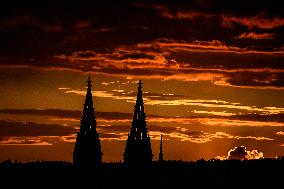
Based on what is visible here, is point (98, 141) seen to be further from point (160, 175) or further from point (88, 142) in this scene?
point (160, 175)

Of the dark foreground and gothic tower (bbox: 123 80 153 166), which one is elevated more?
gothic tower (bbox: 123 80 153 166)

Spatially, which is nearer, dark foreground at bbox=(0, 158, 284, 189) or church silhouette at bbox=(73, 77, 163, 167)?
dark foreground at bbox=(0, 158, 284, 189)

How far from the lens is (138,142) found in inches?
4587

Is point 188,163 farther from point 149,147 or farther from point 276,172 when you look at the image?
point 276,172

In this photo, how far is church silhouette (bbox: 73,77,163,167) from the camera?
114 metres

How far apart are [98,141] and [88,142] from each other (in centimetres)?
139

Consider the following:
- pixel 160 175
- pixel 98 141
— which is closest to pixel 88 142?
pixel 98 141

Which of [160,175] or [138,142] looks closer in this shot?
[160,175]

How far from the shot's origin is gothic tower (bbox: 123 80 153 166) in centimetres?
11562

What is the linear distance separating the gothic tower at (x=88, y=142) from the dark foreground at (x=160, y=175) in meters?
1.33

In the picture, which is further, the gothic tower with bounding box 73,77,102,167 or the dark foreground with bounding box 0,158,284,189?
the gothic tower with bounding box 73,77,102,167

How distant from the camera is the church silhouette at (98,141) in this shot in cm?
11350

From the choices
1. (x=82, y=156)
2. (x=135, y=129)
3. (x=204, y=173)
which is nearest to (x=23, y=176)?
(x=82, y=156)

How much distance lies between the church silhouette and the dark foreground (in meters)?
1.31
